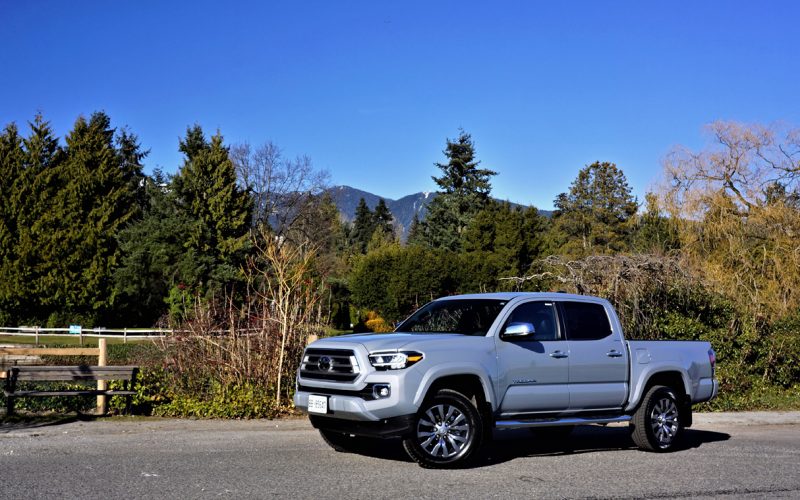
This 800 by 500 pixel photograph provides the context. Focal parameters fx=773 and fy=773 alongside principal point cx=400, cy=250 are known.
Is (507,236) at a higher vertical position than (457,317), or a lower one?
higher

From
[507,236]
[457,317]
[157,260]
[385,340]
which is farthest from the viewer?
[507,236]

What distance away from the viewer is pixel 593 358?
9.77 m

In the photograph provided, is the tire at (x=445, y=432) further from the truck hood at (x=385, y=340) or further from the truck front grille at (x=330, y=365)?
the truck front grille at (x=330, y=365)

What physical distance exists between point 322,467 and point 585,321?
389 centimetres

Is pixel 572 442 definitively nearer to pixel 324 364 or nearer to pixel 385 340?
pixel 385 340

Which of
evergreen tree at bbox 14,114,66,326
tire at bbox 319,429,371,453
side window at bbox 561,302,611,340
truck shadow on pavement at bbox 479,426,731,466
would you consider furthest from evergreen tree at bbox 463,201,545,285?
tire at bbox 319,429,371,453

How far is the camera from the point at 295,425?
12086mm

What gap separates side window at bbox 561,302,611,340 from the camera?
988 cm

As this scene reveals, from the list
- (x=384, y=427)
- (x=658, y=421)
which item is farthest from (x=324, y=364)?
(x=658, y=421)

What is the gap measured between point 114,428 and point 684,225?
23.7 m

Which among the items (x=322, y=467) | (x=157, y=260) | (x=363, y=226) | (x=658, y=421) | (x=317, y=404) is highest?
(x=363, y=226)

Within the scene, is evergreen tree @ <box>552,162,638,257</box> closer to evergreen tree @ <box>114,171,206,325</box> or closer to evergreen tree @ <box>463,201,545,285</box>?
evergreen tree @ <box>463,201,545,285</box>

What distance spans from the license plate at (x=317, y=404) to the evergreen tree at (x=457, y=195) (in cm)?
6110

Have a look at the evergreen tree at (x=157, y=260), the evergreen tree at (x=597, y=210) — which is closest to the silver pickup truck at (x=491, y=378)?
the evergreen tree at (x=157, y=260)
